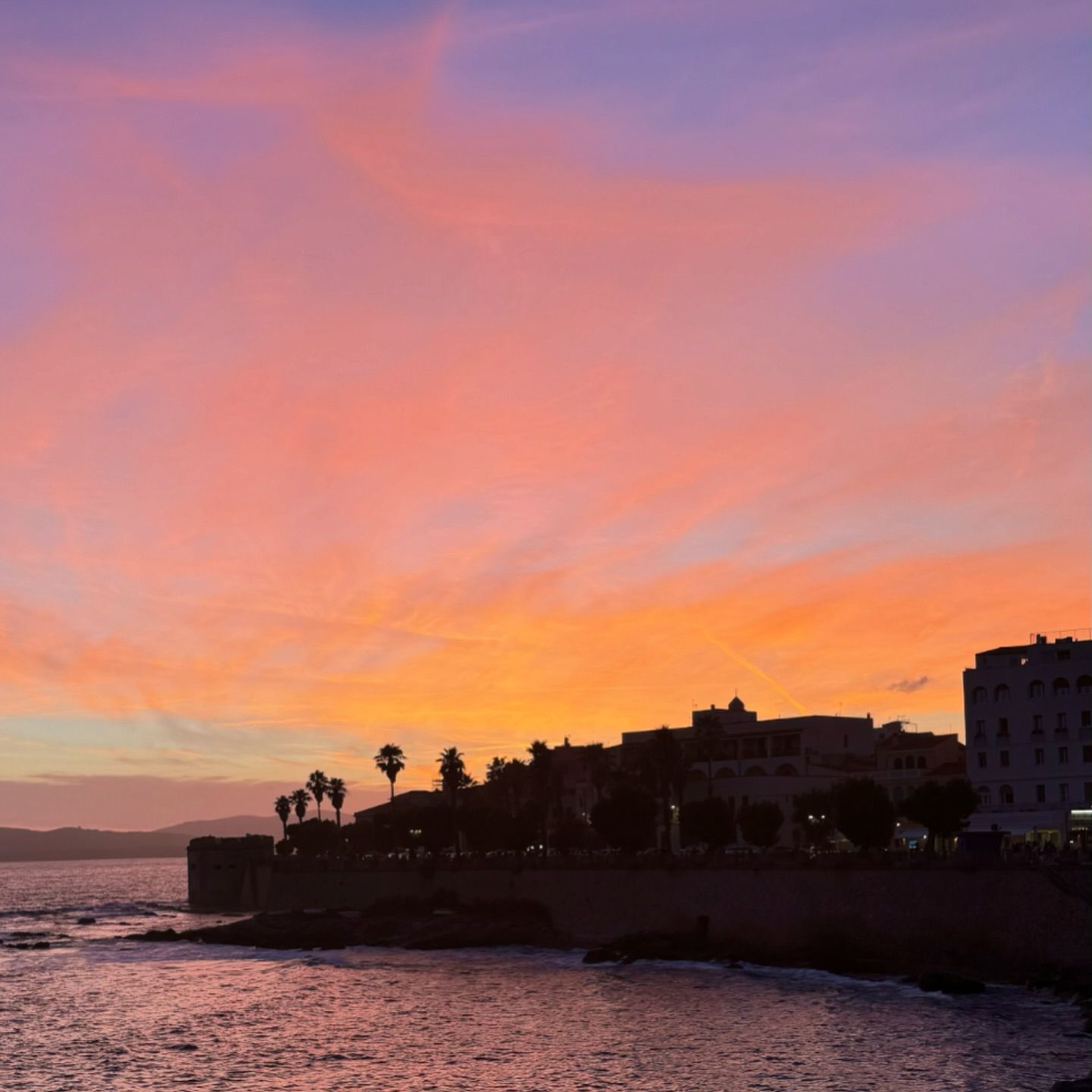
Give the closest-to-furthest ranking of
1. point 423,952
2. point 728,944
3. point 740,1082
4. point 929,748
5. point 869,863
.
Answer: point 740,1082 < point 869,863 < point 728,944 < point 423,952 < point 929,748

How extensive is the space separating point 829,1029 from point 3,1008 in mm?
49057

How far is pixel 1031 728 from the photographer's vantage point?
103438 mm

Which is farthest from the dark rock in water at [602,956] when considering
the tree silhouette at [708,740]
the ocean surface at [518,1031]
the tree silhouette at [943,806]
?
the tree silhouette at [708,740]

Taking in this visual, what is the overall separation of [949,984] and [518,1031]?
70.7ft

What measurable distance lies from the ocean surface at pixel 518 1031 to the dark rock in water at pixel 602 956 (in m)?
1.07

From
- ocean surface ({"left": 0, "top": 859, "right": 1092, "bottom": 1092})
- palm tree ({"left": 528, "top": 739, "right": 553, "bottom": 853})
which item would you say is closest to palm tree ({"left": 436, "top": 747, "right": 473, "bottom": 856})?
palm tree ({"left": 528, "top": 739, "right": 553, "bottom": 853})

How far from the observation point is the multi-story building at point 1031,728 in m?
101

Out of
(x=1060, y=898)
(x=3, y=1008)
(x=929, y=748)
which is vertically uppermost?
(x=929, y=748)

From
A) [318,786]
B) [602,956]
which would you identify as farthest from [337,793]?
[602,956]

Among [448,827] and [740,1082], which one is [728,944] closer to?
[740,1082]

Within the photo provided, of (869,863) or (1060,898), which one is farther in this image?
(869,863)

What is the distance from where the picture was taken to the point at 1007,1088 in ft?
165

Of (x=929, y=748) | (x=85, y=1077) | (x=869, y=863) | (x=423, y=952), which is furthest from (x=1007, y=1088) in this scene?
(x=929, y=748)

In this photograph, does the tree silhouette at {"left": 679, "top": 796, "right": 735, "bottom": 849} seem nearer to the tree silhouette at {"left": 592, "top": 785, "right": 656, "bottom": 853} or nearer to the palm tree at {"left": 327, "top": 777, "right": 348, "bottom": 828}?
the tree silhouette at {"left": 592, "top": 785, "right": 656, "bottom": 853}
